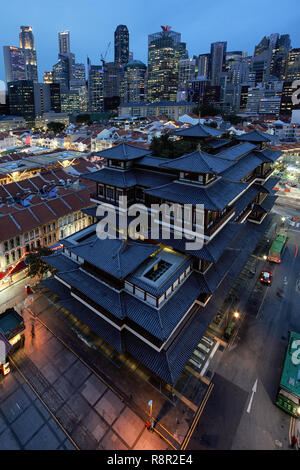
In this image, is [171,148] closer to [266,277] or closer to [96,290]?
[266,277]

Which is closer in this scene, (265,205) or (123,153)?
(123,153)

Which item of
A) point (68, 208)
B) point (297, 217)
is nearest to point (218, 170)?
point (68, 208)

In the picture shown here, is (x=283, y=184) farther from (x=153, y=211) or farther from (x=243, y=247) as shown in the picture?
(x=153, y=211)

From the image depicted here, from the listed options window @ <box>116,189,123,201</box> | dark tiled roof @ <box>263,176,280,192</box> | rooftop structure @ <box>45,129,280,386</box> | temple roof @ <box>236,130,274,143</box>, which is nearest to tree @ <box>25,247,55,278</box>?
rooftop structure @ <box>45,129,280,386</box>

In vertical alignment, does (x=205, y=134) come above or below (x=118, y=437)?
above

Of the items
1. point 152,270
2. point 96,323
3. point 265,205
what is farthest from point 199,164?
point 265,205

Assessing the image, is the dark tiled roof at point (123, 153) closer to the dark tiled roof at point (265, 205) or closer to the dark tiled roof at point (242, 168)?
the dark tiled roof at point (242, 168)
